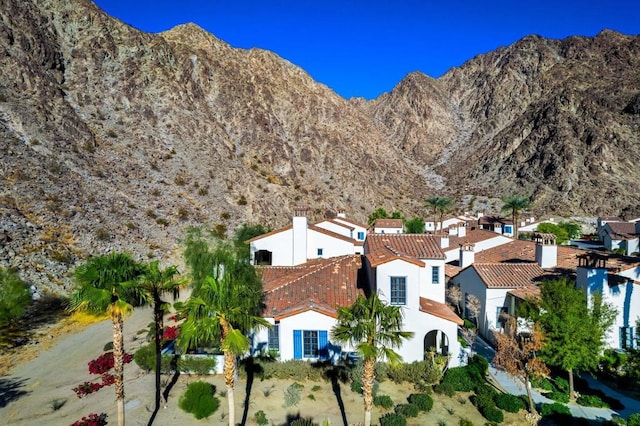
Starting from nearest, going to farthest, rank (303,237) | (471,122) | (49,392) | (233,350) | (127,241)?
(233,350), (49,392), (303,237), (127,241), (471,122)

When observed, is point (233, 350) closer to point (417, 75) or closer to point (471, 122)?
point (471, 122)

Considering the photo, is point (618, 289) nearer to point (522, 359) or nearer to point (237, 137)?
point (522, 359)

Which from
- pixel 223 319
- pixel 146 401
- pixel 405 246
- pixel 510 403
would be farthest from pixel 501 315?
pixel 146 401

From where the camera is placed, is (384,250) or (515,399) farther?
(384,250)

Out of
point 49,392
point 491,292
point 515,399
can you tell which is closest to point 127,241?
point 49,392

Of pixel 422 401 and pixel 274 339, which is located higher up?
pixel 274 339

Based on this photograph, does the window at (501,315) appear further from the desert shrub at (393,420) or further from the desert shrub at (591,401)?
the desert shrub at (393,420)

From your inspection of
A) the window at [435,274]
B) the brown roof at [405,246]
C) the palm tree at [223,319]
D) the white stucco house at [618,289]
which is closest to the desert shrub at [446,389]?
the window at [435,274]
